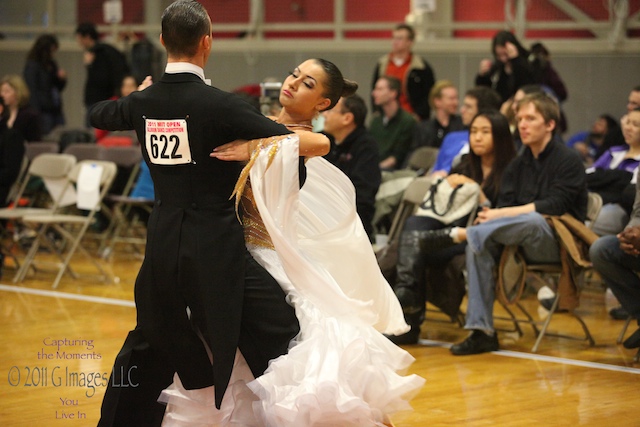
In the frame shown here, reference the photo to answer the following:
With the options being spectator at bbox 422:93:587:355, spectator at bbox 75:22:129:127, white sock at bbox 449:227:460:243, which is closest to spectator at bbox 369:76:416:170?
spectator at bbox 422:93:587:355

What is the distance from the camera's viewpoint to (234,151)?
3.18 m

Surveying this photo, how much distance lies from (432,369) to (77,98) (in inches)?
417

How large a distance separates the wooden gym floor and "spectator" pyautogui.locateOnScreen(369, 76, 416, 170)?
212cm

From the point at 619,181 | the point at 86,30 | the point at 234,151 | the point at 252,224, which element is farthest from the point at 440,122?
the point at 234,151

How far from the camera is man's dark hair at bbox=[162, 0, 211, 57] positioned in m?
3.13

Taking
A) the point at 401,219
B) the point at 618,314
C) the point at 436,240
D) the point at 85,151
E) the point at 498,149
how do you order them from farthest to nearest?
the point at 85,151 < the point at 401,219 < the point at 618,314 < the point at 498,149 < the point at 436,240

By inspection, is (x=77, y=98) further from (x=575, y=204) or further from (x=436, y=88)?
(x=575, y=204)

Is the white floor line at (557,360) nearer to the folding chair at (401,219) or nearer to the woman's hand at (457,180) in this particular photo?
the folding chair at (401,219)

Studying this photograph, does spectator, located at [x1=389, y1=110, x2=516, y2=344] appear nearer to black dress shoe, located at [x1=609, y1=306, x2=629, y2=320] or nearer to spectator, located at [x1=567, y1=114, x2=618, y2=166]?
black dress shoe, located at [x1=609, y1=306, x2=629, y2=320]

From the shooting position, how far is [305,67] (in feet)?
12.3

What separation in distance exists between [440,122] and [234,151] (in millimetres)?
5700

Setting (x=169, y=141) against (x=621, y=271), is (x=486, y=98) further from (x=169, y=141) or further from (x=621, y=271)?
(x=169, y=141)

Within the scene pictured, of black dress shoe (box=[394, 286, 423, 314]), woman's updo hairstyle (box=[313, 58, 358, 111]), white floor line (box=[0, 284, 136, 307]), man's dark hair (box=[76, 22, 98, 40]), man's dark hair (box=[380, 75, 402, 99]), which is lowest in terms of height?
white floor line (box=[0, 284, 136, 307])

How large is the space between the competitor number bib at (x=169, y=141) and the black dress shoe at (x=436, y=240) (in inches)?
118
